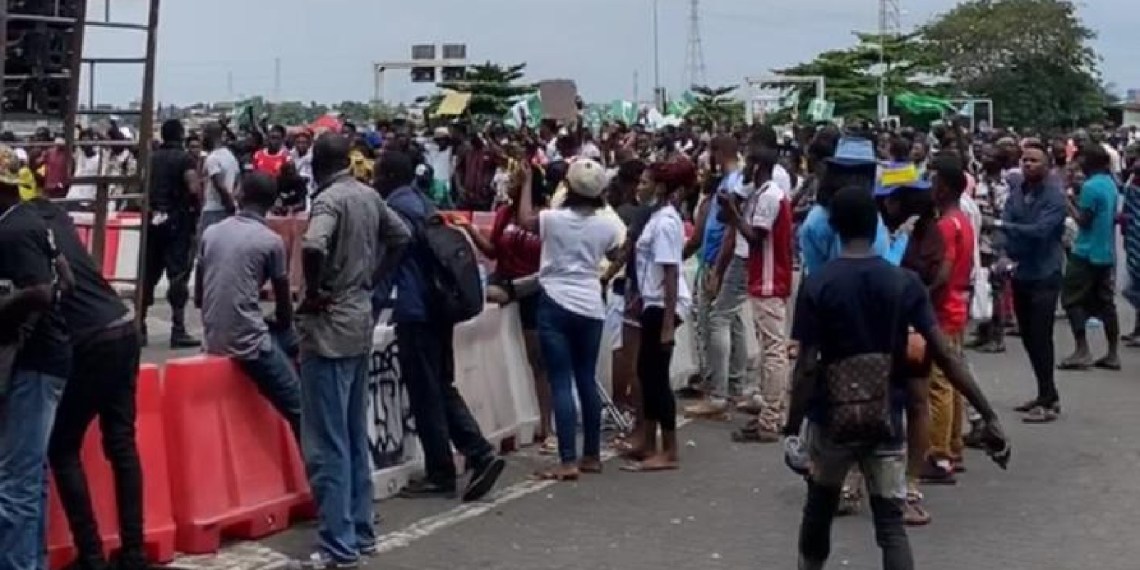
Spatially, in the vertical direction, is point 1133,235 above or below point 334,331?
above

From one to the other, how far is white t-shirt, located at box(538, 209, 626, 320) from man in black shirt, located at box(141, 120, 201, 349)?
6.05m

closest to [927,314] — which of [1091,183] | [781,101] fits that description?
[1091,183]

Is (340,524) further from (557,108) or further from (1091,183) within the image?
(557,108)

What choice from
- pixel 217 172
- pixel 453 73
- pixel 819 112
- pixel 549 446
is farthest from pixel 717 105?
pixel 549 446

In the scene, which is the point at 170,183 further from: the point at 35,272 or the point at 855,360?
the point at 855,360

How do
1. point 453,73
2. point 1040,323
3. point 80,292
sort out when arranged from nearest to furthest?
point 80,292 < point 1040,323 < point 453,73

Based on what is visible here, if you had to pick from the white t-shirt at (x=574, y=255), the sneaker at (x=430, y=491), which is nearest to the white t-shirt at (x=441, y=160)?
the white t-shirt at (x=574, y=255)

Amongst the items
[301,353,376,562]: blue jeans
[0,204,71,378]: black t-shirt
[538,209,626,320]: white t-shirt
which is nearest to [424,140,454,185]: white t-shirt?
[538,209,626,320]: white t-shirt

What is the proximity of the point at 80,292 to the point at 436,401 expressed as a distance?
2.62 metres

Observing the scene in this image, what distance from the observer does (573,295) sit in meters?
10.6

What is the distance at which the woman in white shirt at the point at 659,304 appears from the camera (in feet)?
35.4

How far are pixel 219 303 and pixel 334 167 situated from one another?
1.04m

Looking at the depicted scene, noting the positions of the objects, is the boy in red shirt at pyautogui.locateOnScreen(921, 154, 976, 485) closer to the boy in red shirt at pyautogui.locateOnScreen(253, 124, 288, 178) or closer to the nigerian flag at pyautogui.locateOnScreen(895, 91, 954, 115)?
the boy in red shirt at pyautogui.locateOnScreen(253, 124, 288, 178)

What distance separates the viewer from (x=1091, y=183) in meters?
15.5
